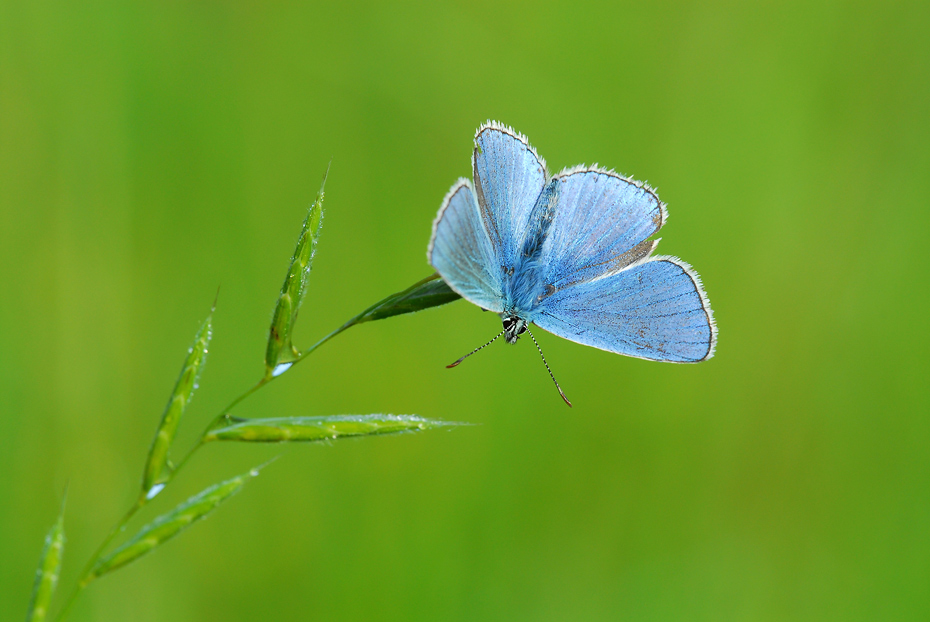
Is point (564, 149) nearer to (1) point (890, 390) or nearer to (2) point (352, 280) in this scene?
(2) point (352, 280)

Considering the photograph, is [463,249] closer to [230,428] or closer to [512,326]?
[512,326]

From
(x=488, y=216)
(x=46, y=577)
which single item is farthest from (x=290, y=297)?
(x=488, y=216)

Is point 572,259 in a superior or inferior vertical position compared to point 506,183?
inferior

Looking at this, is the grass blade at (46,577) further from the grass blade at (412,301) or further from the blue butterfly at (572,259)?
the blue butterfly at (572,259)

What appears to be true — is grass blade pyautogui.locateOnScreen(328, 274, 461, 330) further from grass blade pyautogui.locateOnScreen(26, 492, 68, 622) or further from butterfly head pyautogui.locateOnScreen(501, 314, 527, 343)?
grass blade pyautogui.locateOnScreen(26, 492, 68, 622)

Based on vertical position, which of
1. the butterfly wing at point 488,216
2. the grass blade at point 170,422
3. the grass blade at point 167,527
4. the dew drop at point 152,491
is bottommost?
the grass blade at point 167,527

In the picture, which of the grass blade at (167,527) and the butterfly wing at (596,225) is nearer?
the grass blade at (167,527)

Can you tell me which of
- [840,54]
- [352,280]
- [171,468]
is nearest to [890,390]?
[840,54]

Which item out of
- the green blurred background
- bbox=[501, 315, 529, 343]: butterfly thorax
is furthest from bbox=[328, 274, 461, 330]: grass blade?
the green blurred background

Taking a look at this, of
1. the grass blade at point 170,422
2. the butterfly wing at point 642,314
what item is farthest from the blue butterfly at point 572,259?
the grass blade at point 170,422
